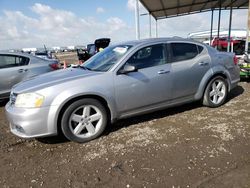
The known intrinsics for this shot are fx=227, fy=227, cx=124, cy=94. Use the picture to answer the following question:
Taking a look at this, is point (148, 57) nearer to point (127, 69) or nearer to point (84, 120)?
point (127, 69)

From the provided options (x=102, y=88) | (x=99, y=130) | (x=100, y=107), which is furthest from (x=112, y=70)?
(x=99, y=130)

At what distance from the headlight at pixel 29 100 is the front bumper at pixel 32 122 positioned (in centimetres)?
6

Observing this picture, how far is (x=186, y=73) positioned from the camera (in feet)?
14.3

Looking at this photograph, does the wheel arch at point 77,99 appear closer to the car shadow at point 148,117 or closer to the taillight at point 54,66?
the car shadow at point 148,117

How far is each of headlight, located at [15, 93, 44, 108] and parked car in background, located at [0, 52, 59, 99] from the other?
294 centimetres

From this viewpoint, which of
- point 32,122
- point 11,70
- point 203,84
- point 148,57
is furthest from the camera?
point 11,70

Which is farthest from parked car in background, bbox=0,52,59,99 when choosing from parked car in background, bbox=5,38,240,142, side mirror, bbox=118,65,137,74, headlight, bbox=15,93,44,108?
side mirror, bbox=118,65,137,74

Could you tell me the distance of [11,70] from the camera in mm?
6012

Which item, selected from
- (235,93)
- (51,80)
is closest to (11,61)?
(51,80)

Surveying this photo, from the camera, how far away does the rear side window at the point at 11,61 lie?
606 centimetres

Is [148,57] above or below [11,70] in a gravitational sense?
above

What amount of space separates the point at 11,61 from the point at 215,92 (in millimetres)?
5232

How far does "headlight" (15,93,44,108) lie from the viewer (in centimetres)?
327

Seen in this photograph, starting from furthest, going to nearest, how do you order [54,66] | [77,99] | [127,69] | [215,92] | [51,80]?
[54,66], [215,92], [127,69], [51,80], [77,99]
